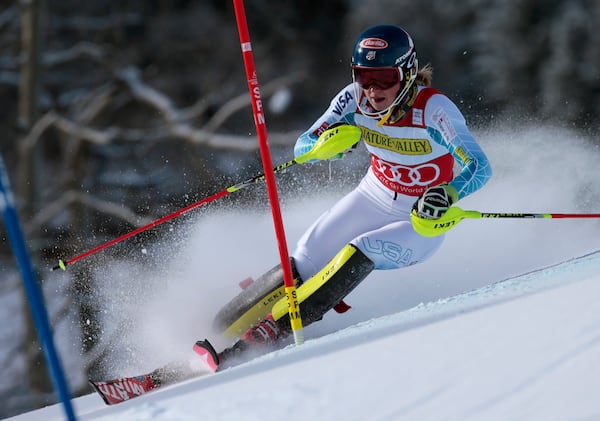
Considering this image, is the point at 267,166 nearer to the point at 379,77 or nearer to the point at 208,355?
the point at 379,77

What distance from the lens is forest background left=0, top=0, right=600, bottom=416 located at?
38.9 feet

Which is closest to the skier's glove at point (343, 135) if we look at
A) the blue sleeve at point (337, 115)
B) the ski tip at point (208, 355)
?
the blue sleeve at point (337, 115)

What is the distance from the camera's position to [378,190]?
3.94 metres

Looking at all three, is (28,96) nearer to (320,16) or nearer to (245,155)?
(245,155)

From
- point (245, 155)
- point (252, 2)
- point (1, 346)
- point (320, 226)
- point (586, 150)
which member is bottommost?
point (1, 346)

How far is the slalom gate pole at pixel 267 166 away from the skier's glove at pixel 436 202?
60cm

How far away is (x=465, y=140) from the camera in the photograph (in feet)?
11.1

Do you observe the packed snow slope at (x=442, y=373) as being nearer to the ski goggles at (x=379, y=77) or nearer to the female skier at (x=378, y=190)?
the female skier at (x=378, y=190)

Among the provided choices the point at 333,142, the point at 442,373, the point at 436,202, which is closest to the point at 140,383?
the point at 333,142

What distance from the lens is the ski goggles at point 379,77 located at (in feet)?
11.3

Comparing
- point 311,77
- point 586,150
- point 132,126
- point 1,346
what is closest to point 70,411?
point 586,150

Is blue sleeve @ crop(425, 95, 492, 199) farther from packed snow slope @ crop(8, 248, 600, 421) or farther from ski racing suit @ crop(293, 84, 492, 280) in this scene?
packed snow slope @ crop(8, 248, 600, 421)

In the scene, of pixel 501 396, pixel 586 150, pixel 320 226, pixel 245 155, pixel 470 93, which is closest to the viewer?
pixel 501 396

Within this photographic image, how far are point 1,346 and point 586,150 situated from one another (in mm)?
11012
